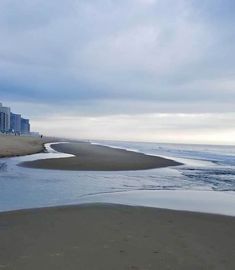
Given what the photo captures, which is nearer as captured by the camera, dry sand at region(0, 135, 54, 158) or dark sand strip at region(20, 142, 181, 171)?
dark sand strip at region(20, 142, 181, 171)

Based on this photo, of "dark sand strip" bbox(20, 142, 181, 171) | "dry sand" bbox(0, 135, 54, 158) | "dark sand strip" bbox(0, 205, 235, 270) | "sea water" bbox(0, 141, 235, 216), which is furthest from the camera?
"dry sand" bbox(0, 135, 54, 158)

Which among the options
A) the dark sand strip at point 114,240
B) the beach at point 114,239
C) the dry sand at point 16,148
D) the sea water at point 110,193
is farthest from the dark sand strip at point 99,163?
the dark sand strip at point 114,240

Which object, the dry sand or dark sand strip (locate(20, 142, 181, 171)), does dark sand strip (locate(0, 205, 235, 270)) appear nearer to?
dark sand strip (locate(20, 142, 181, 171))

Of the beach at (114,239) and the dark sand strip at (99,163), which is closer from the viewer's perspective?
the beach at (114,239)

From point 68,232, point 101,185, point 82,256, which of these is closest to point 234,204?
point 101,185

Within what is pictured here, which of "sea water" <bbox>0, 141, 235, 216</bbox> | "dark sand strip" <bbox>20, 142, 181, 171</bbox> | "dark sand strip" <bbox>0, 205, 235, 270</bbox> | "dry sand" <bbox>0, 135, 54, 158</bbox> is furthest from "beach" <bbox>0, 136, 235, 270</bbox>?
"dry sand" <bbox>0, 135, 54, 158</bbox>

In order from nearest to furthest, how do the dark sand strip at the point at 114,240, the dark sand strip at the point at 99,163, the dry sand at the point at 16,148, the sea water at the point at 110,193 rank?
the dark sand strip at the point at 114,240, the sea water at the point at 110,193, the dark sand strip at the point at 99,163, the dry sand at the point at 16,148

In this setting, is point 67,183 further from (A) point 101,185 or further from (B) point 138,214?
(B) point 138,214

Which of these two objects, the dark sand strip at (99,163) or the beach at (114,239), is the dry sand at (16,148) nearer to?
the dark sand strip at (99,163)
